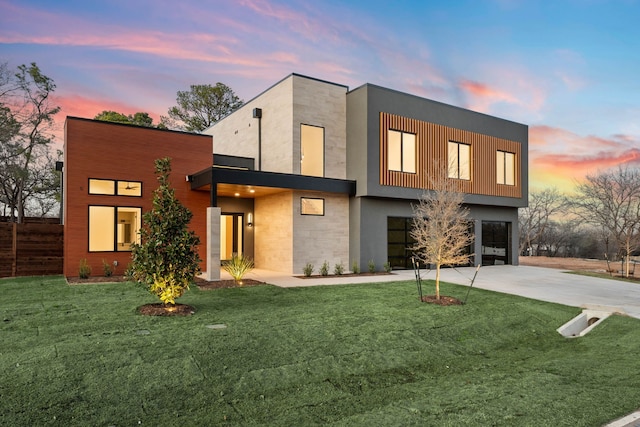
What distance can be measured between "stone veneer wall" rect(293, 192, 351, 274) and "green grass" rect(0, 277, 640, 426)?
5.90m

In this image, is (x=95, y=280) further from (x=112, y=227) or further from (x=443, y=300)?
(x=443, y=300)

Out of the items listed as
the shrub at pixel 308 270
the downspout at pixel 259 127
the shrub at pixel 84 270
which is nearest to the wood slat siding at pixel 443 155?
the shrub at pixel 308 270

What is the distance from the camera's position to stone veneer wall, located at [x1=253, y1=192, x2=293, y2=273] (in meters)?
14.3

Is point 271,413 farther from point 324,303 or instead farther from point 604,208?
point 604,208

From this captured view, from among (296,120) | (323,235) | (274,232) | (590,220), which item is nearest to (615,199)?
(590,220)

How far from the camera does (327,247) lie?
14883 millimetres

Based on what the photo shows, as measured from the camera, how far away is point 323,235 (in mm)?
14805

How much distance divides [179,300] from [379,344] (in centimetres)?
473

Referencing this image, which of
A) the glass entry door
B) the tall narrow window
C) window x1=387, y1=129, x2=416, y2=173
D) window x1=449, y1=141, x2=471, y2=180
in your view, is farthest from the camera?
window x1=449, y1=141, x2=471, y2=180

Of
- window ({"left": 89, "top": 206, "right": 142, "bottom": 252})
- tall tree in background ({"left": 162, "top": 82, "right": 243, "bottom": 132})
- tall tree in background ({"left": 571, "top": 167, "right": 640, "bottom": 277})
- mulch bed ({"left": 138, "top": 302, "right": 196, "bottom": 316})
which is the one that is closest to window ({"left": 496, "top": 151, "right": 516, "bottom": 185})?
tall tree in background ({"left": 571, "top": 167, "right": 640, "bottom": 277})

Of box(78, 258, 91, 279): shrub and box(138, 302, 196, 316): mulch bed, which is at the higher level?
box(78, 258, 91, 279): shrub

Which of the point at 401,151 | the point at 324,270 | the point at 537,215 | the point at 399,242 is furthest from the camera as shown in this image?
the point at 537,215

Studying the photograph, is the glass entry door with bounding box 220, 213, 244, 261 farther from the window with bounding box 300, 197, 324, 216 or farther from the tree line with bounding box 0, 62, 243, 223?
the tree line with bounding box 0, 62, 243, 223

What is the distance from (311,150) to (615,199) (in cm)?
1960
